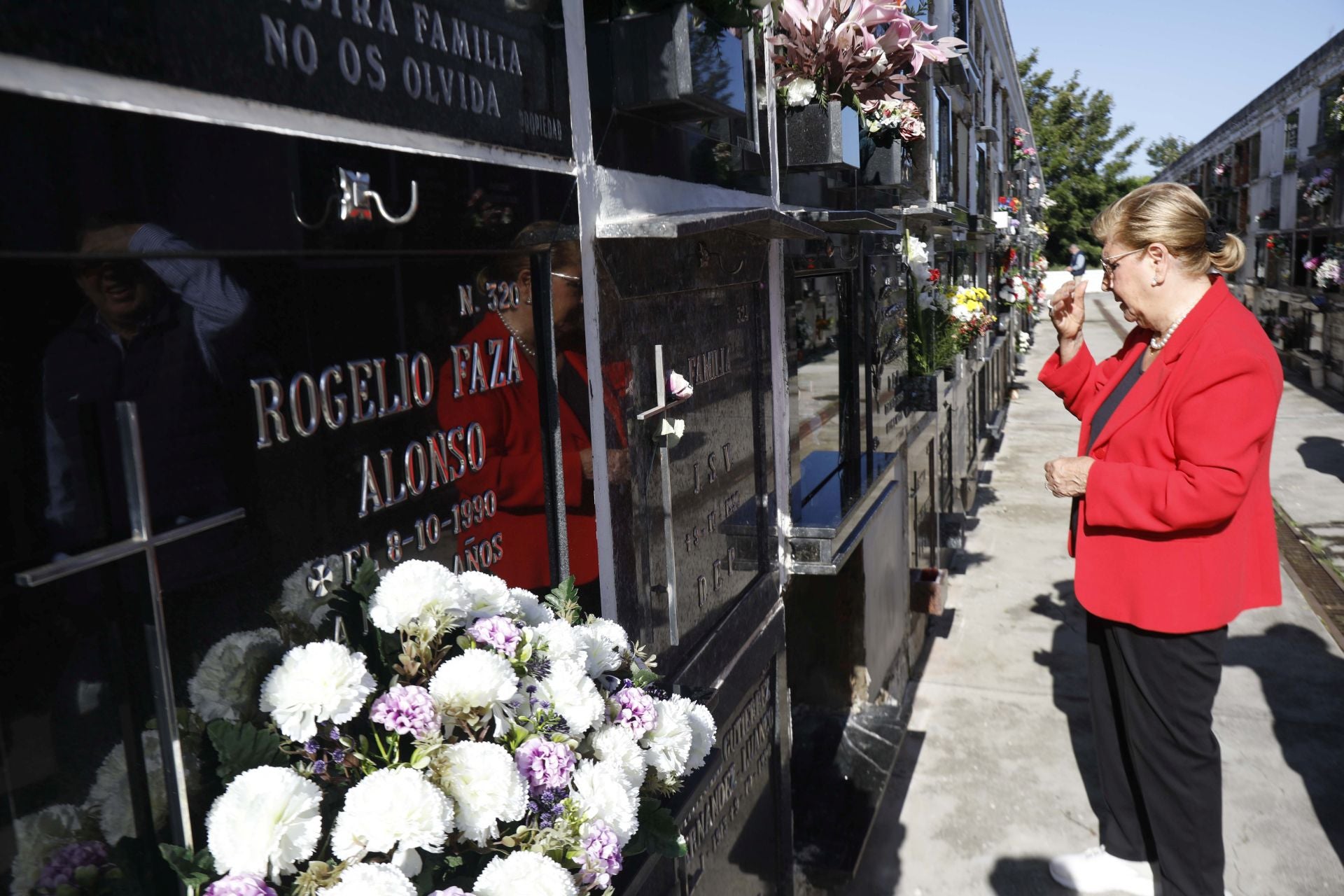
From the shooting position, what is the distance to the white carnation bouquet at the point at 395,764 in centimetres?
110

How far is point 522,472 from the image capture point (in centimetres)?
199

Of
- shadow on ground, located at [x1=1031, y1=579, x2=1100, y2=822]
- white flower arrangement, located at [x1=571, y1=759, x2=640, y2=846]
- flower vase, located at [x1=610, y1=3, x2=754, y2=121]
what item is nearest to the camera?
white flower arrangement, located at [x1=571, y1=759, x2=640, y2=846]

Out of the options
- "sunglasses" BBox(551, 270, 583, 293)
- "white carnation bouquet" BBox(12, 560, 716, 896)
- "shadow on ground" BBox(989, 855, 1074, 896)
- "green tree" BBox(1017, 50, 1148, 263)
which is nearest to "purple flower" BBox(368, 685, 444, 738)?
"white carnation bouquet" BBox(12, 560, 716, 896)

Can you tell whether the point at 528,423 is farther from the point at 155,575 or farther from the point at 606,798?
the point at 155,575

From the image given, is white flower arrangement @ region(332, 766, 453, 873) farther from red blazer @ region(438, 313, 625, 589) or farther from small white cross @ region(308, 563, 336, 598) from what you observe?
red blazer @ region(438, 313, 625, 589)

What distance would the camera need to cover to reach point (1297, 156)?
2430 cm

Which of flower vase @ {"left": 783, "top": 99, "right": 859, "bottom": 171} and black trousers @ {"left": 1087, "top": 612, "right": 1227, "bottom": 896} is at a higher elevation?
flower vase @ {"left": 783, "top": 99, "right": 859, "bottom": 171}

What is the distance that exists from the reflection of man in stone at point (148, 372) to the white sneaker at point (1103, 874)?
3.58m

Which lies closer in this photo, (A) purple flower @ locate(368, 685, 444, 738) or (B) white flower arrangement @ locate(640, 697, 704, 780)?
(A) purple flower @ locate(368, 685, 444, 738)

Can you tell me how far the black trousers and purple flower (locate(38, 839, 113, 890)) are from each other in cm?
297

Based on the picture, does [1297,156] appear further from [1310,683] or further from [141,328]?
[141,328]

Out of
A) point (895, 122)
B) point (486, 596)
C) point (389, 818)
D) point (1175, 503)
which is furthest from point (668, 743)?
point (895, 122)

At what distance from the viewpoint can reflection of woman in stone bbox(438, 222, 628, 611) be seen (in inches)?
72.1

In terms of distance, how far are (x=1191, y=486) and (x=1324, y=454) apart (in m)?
11.1
